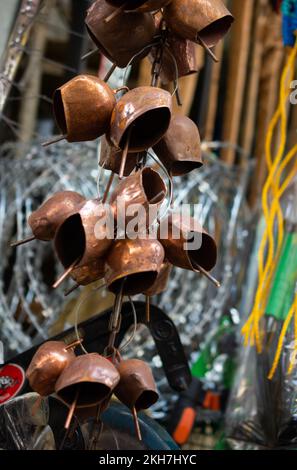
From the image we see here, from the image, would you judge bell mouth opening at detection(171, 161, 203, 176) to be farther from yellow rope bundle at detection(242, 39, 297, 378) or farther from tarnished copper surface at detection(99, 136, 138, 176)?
yellow rope bundle at detection(242, 39, 297, 378)

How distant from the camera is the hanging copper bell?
2.49 feet

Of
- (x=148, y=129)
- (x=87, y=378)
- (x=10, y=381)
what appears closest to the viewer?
(x=87, y=378)

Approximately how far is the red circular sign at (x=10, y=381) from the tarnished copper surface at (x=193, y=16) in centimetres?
43

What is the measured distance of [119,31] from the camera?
0.79 metres

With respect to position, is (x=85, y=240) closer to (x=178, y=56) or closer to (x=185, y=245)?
(x=185, y=245)

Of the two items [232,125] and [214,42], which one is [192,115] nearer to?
[232,125]

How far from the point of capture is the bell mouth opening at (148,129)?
0.76 m

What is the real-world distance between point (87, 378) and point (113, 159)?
0.80 feet

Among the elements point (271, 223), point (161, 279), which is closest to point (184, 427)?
point (271, 223)

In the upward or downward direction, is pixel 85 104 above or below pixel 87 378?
above

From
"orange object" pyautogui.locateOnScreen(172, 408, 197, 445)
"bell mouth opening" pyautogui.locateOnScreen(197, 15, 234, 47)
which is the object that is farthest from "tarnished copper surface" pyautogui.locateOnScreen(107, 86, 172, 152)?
"orange object" pyautogui.locateOnScreen(172, 408, 197, 445)

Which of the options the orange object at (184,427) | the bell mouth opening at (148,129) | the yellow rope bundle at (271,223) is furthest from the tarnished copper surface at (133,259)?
the orange object at (184,427)

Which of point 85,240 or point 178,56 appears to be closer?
point 85,240

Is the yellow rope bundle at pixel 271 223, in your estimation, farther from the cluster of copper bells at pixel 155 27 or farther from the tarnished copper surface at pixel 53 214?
the tarnished copper surface at pixel 53 214
